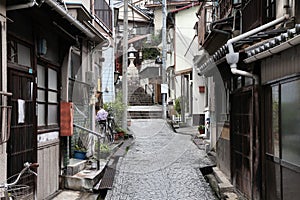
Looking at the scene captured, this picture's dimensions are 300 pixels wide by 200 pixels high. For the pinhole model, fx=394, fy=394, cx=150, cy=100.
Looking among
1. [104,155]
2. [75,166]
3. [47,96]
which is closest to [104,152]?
[104,155]

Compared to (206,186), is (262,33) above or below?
above

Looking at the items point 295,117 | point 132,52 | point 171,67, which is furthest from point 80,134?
point 171,67

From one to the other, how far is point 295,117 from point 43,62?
5508 mm

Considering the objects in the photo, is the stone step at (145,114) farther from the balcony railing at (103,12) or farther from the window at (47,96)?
the window at (47,96)

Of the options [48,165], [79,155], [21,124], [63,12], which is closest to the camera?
[21,124]

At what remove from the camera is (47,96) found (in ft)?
29.9

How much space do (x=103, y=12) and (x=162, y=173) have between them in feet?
25.2

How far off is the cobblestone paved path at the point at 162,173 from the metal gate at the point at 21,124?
2.82 metres

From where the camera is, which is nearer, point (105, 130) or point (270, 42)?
point (270, 42)

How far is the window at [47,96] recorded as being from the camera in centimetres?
865

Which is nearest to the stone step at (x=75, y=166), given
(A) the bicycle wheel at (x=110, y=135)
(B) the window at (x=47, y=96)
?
(B) the window at (x=47, y=96)

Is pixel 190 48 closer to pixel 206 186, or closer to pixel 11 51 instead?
pixel 206 186

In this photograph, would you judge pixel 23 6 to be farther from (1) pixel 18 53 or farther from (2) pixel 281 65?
(2) pixel 281 65

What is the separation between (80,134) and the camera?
40.3 ft
